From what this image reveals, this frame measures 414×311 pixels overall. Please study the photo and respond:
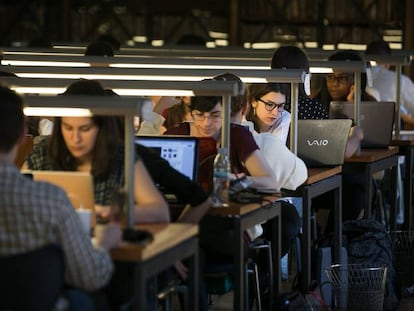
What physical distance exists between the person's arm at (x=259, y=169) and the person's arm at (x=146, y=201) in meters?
1.07

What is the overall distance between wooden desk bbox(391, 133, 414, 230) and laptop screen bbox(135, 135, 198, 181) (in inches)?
123

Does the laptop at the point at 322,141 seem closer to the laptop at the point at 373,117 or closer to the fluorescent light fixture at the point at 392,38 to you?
the laptop at the point at 373,117

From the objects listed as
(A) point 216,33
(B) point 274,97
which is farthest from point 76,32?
(B) point 274,97

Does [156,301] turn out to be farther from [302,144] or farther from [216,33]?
[216,33]

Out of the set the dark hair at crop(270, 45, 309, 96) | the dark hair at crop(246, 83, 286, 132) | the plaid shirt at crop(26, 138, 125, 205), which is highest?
the dark hair at crop(270, 45, 309, 96)

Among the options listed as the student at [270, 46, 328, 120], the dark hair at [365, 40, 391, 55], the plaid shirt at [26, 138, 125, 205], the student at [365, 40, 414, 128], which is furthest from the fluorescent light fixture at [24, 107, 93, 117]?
the dark hair at [365, 40, 391, 55]

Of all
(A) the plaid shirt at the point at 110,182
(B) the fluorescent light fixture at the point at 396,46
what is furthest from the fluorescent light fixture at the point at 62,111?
(B) the fluorescent light fixture at the point at 396,46

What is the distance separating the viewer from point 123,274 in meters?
4.03

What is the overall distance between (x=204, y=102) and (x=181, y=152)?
0.56 metres

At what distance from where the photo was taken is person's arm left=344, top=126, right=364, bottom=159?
7094 mm

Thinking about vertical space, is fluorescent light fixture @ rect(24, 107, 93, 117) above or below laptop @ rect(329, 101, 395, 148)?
above

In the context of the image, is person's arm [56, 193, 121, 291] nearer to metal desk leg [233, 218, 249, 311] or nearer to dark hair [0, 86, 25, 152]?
dark hair [0, 86, 25, 152]

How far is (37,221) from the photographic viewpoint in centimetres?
369

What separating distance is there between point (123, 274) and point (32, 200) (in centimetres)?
48
